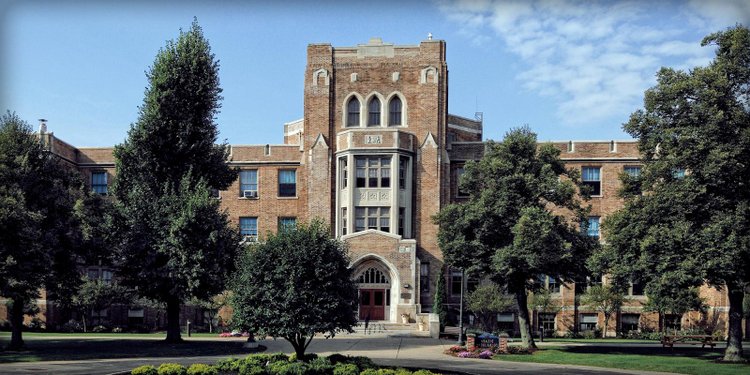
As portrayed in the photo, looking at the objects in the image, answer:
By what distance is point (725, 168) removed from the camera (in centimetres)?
3394

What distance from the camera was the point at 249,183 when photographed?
6150cm

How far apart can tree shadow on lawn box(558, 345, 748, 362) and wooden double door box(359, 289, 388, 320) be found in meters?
15.8

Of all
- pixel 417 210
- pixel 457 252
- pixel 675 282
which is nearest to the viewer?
pixel 675 282

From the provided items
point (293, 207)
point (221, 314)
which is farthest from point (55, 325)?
point (293, 207)

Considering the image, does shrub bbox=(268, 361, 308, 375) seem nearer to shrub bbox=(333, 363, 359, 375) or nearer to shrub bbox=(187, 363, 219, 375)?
A: shrub bbox=(333, 363, 359, 375)

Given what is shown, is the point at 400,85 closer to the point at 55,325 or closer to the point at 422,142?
the point at 422,142

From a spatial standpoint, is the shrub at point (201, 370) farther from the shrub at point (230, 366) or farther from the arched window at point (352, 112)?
the arched window at point (352, 112)

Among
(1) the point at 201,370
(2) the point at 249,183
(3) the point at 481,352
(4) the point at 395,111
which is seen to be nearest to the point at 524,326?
(3) the point at 481,352

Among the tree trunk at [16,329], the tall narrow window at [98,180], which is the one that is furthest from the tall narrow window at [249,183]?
the tree trunk at [16,329]

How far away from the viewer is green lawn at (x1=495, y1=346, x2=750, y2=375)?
3188 cm

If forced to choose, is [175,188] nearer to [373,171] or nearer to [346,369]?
[373,171]

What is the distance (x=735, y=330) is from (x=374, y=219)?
88.7 feet

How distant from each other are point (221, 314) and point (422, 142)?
18934mm

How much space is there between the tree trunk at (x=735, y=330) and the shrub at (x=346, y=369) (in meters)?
17.7
